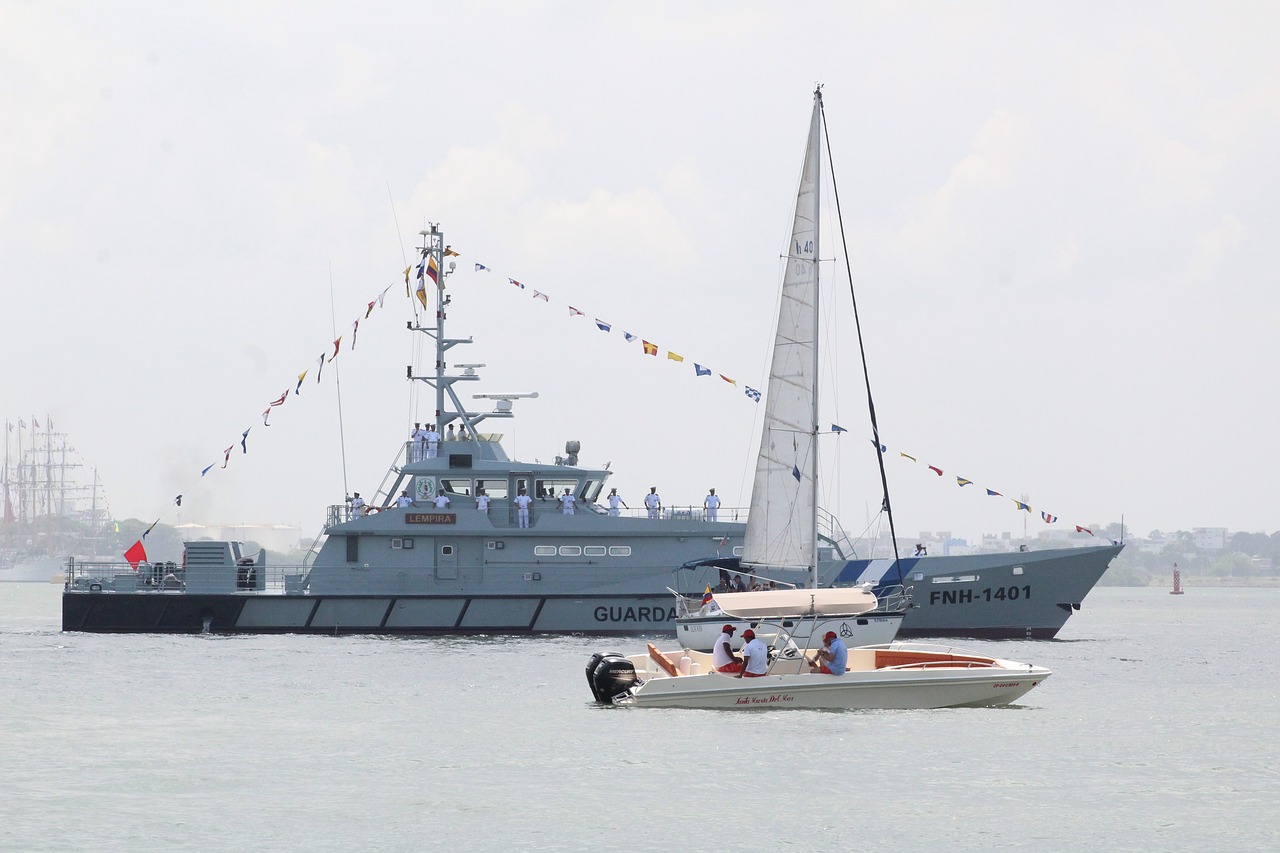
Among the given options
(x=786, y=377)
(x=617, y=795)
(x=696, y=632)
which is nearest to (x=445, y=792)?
(x=617, y=795)

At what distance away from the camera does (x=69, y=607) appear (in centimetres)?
4066

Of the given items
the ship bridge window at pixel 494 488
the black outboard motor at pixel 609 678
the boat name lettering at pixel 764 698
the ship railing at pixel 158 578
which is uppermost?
the ship bridge window at pixel 494 488

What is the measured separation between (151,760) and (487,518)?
1817cm

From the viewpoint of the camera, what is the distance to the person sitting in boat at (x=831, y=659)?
2506 cm

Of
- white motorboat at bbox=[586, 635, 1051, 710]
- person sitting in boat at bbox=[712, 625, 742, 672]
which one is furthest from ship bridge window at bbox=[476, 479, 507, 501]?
person sitting in boat at bbox=[712, 625, 742, 672]

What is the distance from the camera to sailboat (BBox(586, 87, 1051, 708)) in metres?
25.1

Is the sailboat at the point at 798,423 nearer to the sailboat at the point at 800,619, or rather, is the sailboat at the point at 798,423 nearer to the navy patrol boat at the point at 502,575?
the sailboat at the point at 800,619

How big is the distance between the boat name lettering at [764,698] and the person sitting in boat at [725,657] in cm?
49

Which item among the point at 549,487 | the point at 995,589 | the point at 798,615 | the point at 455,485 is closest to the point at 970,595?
the point at 995,589

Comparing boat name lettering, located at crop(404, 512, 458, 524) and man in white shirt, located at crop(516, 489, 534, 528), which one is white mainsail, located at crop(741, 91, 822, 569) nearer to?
man in white shirt, located at crop(516, 489, 534, 528)

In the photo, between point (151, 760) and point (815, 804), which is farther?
point (151, 760)

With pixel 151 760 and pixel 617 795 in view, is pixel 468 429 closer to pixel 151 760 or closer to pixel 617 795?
pixel 151 760

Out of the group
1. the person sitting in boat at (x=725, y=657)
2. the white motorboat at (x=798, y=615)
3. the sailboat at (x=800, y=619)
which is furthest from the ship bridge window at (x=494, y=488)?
the person sitting in boat at (x=725, y=657)

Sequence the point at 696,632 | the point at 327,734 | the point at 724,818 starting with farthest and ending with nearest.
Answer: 1. the point at 696,632
2. the point at 327,734
3. the point at 724,818
